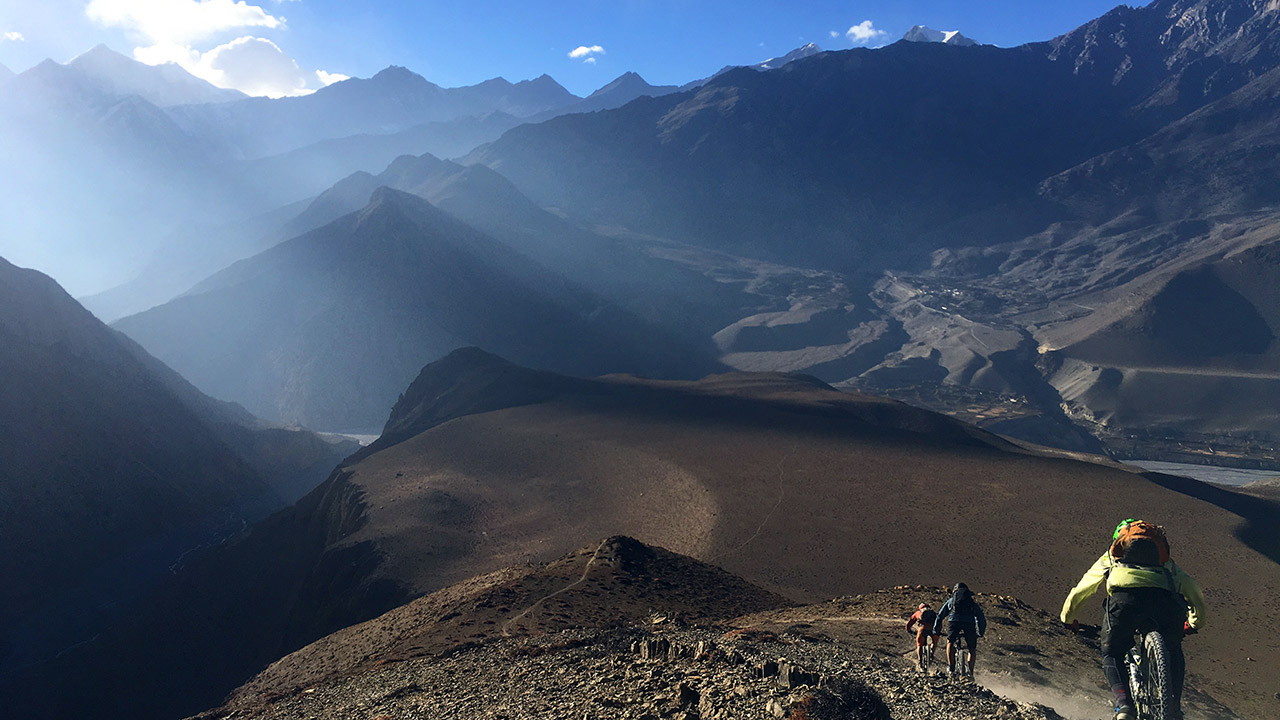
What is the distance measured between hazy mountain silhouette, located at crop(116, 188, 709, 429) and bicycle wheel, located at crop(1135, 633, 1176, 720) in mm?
120356

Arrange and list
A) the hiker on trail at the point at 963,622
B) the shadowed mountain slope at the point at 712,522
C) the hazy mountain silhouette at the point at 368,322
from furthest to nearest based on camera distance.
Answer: the hazy mountain silhouette at the point at 368,322 → the shadowed mountain slope at the point at 712,522 → the hiker on trail at the point at 963,622

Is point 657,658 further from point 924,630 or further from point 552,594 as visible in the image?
point 552,594

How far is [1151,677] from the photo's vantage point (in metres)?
6.58

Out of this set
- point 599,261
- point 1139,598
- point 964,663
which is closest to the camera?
point 1139,598

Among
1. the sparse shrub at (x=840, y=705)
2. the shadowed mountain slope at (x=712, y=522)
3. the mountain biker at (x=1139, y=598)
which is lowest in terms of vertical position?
the shadowed mountain slope at (x=712, y=522)

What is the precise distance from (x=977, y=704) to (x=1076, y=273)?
186 metres

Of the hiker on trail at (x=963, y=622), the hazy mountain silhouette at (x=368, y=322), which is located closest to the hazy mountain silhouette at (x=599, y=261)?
the hazy mountain silhouette at (x=368, y=322)

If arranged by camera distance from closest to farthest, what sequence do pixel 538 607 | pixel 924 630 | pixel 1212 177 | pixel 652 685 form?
pixel 652 685 < pixel 924 630 < pixel 538 607 < pixel 1212 177

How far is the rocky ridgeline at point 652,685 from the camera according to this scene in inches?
330

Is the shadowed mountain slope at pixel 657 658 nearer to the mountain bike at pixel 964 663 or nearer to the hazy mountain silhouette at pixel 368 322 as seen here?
the mountain bike at pixel 964 663

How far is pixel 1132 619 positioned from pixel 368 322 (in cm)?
13268

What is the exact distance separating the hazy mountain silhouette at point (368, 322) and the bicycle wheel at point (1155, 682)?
395 ft

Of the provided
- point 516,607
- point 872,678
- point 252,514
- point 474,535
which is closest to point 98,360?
point 252,514

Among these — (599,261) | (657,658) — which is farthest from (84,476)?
(599,261)
